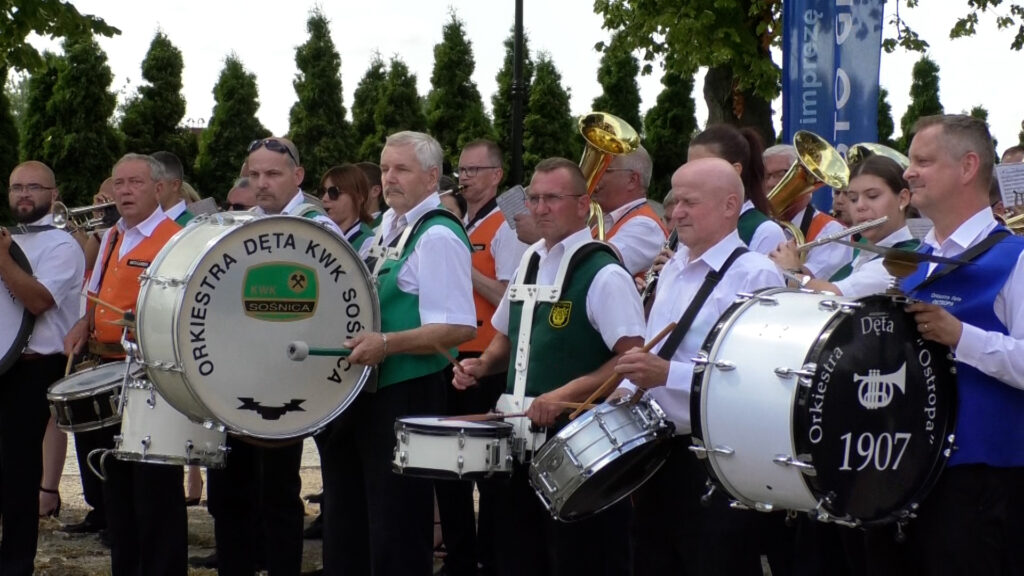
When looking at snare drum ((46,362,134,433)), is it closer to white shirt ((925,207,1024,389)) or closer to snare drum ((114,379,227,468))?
snare drum ((114,379,227,468))

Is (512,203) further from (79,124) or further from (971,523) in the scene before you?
(79,124)

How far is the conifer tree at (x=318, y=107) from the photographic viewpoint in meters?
22.0

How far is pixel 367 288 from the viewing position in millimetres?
5484

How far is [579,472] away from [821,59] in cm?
530

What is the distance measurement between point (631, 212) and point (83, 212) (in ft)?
10.7

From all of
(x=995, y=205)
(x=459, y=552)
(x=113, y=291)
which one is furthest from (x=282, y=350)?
(x=995, y=205)

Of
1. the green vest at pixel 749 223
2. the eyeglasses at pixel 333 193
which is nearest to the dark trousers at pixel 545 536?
the green vest at pixel 749 223

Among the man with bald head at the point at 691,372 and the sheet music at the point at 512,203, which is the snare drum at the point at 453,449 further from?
the sheet music at the point at 512,203

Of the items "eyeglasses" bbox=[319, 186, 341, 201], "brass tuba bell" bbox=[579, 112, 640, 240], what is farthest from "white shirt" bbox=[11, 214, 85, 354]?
"brass tuba bell" bbox=[579, 112, 640, 240]

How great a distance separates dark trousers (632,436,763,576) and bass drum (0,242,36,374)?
378cm

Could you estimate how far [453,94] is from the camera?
22.9 metres

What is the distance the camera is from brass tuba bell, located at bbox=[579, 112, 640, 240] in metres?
7.07

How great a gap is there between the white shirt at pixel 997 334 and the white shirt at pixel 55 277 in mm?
4976

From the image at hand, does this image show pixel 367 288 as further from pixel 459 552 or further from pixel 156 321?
pixel 459 552
